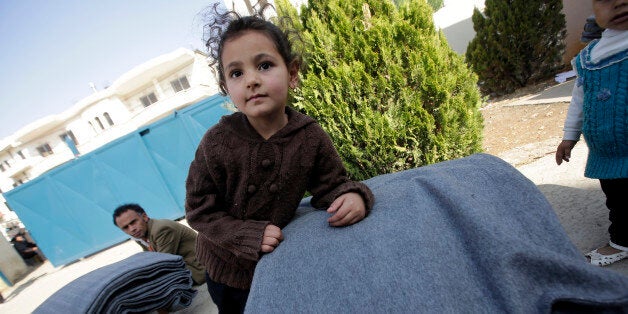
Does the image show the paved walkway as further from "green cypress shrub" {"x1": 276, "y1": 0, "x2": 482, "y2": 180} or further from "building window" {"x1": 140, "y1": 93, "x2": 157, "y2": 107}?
"building window" {"x1": 140, "y1": 93, "x2": 157, "y2": 107}

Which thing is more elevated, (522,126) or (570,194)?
(570,194)

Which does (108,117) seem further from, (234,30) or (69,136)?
(234,30)

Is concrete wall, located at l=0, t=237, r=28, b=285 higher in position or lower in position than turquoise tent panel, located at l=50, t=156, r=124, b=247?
lower

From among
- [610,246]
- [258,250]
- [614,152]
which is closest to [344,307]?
[258,250]

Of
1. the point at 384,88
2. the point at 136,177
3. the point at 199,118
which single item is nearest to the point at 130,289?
the point at 384,88

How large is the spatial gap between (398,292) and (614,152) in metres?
1.72

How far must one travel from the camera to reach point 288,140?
1415 mm

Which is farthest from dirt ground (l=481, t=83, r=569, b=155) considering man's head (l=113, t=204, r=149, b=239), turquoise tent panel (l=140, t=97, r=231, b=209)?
turquoise tent panel (l=140, t=97, r=231, b=209)

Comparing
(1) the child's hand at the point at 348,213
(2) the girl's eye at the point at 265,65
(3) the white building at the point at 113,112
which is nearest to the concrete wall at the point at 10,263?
(2) the girl's eye at the point at 265,65

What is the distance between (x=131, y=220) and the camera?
143 inches

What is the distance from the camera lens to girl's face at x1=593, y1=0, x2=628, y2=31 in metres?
1.42

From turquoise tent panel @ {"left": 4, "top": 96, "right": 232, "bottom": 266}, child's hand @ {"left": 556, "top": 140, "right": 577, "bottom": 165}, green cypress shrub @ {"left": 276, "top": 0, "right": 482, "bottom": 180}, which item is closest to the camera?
child's hand @ {"left": 556, "top": 140, "right": 577, "bottom": 165}

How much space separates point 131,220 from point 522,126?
20.5 feet

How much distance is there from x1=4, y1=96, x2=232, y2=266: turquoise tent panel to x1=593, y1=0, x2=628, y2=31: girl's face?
5916 millimetres
